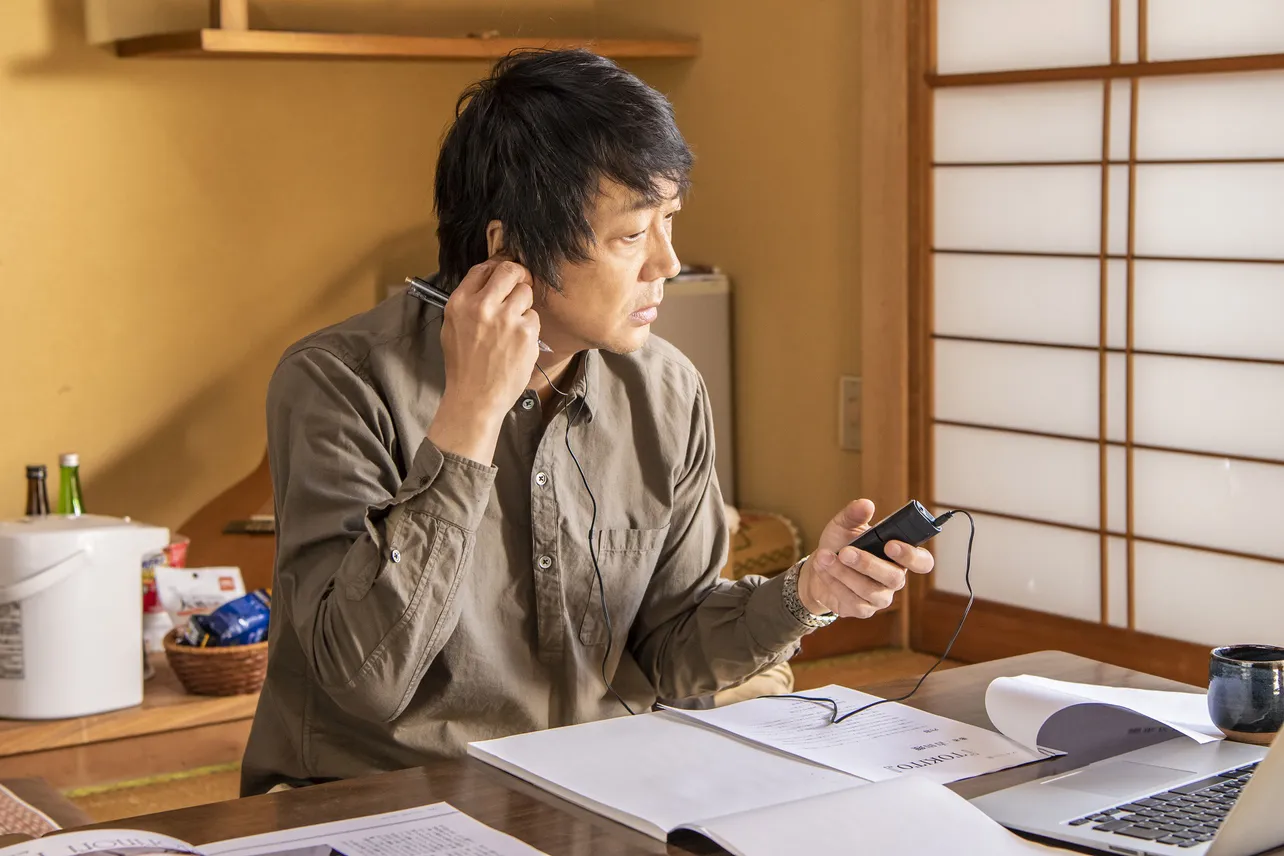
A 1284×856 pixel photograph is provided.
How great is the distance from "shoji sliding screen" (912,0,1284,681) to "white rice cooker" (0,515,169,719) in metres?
1.82

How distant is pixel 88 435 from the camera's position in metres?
4.03

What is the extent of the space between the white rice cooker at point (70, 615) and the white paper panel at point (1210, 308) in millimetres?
2012

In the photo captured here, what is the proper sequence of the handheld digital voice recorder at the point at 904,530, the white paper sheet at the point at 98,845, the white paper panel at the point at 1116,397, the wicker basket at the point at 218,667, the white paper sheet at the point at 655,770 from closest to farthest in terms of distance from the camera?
the white paper sheet at the point at 98,845 → the white paper sheet at the point at 655,770 → the handheld digital voice recorder at the point at 904,530 → the wicker basket at the point at 218,667 → the white paper panel at the point at 1116,397

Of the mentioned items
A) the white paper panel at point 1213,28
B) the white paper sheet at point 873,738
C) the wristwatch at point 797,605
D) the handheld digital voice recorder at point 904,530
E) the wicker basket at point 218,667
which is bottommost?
the wicker basket at point 218,667

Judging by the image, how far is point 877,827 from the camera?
1.10 metres

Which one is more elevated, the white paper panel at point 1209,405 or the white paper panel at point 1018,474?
the white paper panel at point 1209,405

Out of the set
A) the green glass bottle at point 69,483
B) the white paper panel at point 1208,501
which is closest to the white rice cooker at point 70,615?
the green glass bottle at point 69,483

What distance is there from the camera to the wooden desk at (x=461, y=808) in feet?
3.68

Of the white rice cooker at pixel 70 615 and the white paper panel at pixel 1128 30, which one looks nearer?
the white rice cooker at pixel 70 615

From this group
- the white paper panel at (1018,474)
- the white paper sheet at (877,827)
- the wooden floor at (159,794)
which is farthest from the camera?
the white paper panel at (1018,474)

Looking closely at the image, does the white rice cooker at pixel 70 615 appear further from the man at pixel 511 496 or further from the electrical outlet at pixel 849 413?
the electrical outlet at pixel 849 413

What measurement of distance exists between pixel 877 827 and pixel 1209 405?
2.33 meters

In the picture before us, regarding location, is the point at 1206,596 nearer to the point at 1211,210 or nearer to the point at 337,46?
the point at 1211,210

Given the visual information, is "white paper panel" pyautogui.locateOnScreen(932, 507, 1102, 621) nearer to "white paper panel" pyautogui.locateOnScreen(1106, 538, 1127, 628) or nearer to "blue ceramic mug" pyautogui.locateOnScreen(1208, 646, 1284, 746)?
"white paper panel" pyautogui.locateOnScreen(1106, 538, 1127, 628)
